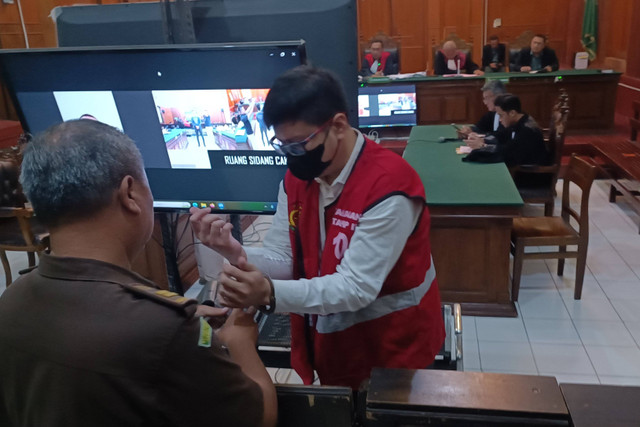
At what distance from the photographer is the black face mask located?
1.35m

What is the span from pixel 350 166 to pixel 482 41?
10593 mm

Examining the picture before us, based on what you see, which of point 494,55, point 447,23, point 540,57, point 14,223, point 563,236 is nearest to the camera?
point 563,236

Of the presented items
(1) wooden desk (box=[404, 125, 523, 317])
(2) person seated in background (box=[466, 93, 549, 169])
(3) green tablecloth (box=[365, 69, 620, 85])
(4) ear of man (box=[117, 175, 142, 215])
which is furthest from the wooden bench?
(4) ear of man (box=[117, 175, 142, 215])

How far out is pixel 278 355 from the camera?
5.82 feet

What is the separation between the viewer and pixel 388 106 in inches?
259

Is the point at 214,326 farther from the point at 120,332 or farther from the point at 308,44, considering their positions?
the point at 308,44

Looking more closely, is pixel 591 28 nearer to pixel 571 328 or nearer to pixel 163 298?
pixel 571 328

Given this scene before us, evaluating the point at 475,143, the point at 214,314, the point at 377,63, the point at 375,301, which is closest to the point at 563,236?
the point at 475,143

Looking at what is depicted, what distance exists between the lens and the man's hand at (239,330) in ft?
3.86

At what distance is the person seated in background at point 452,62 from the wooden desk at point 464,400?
763 centimetres

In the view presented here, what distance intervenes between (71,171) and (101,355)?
0.32 m

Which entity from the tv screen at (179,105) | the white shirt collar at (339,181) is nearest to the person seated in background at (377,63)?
the tv screen at (179,105)

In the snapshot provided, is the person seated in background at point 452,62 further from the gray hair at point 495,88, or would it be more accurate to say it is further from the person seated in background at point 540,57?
the gray hair at point 495,88

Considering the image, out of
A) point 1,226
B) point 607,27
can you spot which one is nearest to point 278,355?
point 1,226
